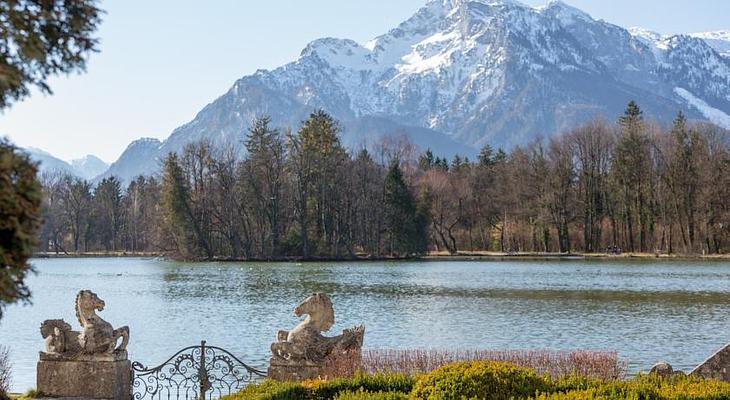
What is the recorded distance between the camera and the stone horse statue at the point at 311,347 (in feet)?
40.0

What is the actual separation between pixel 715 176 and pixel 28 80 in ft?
240

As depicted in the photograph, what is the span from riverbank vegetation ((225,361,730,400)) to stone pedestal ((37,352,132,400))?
9.86ft

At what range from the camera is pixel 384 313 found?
33.1m

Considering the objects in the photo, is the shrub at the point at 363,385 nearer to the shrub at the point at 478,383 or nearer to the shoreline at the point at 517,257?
the shrub at the point at 478,383

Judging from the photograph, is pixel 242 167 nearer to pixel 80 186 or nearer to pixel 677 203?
pixel 677 203

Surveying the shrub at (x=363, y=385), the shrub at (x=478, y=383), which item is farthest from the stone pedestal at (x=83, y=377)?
the shrub at (x=478, y=383)

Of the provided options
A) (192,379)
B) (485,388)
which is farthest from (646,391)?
(192,379)

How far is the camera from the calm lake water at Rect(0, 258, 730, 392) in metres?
24.8

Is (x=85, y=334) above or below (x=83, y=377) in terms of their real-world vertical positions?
above

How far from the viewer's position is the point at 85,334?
Answer: 1230cm

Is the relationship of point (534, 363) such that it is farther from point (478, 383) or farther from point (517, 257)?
point (517, 257)

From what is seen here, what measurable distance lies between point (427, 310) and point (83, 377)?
2305cm

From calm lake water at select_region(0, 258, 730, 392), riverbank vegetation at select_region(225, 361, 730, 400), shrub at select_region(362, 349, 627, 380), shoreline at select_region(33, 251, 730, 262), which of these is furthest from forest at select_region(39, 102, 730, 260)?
riverbank vegetation at select_region(225, 361, 730, 400)

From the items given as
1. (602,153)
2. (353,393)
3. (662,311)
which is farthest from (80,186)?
(353,393)
